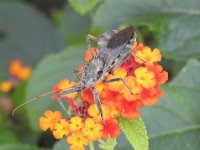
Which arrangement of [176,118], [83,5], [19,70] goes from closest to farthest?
[176,118]
[83,5]
[19,70]

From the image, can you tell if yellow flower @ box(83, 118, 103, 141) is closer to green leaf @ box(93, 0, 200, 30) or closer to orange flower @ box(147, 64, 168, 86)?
orange flower @ box(147, 64, 168, 86)

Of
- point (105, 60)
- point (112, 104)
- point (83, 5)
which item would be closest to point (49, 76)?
point (83, 5)

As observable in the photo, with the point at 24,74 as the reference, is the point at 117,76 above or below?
below

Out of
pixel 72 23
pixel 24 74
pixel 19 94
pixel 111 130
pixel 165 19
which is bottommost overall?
pixel 111 130

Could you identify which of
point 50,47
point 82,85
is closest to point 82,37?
point 50,47

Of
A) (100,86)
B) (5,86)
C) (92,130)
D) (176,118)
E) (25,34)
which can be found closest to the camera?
(92,130)

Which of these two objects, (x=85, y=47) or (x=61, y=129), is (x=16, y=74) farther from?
(x=61, y=129)

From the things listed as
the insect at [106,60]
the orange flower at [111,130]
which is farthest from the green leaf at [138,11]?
the orange flower at [111,130]
